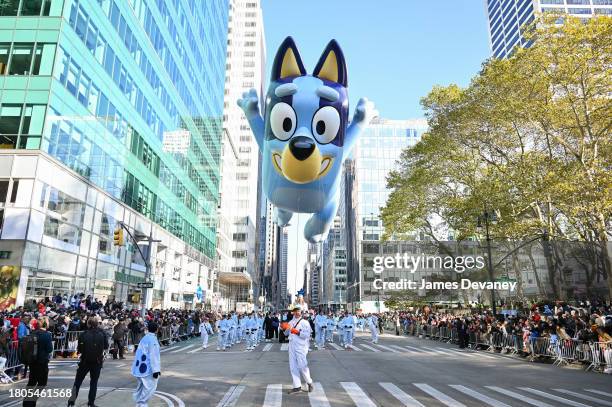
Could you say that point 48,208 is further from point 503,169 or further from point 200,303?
point 200,303

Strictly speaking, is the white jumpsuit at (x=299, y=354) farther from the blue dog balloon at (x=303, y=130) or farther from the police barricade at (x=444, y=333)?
the police barricade at (x=444, y=333)

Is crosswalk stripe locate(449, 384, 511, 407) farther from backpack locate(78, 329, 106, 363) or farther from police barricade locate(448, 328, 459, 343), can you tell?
police barricade locate(448, 328, 459, 343)

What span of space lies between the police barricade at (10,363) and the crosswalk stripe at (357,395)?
8.16 m

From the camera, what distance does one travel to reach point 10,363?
417 inches

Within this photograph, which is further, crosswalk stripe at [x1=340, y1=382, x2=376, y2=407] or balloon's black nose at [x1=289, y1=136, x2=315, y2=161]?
balloon's black nose at [x1=289, y1=136, x2=315, y2=161]

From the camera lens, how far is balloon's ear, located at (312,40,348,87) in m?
9.31

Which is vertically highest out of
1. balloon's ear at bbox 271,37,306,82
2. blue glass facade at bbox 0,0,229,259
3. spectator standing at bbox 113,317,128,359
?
blue glass facade at bbox 0,0,229,259

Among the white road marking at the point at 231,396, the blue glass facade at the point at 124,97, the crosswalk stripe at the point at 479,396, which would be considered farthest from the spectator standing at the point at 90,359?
the blue glass facade at the point at 124,97

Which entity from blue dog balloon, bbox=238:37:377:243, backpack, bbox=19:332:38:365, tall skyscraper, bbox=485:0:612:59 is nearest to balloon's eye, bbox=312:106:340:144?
blue dog balloon, bbox=238:37:377:243

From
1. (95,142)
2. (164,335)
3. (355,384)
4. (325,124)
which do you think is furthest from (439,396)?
(95,142)

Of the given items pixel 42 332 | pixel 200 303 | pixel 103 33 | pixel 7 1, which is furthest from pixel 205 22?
pixel 42 332

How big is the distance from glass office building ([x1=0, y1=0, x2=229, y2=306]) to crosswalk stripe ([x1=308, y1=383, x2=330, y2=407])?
1715 cm

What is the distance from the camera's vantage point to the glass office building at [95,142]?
20.7 m

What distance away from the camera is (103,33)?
2691cm
